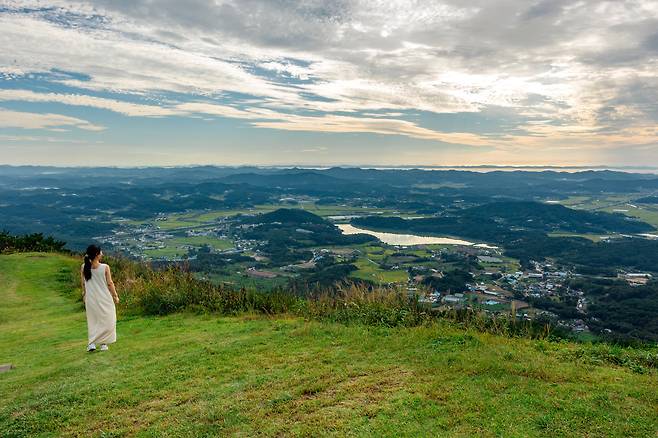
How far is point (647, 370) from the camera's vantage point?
5.98m

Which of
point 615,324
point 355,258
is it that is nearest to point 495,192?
point 355,258

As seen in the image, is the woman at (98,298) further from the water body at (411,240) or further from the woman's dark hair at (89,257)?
the water body at (411,240)

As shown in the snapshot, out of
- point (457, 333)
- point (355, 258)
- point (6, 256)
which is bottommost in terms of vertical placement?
point (355, 258)

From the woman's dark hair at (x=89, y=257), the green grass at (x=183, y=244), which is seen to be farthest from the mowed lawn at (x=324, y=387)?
the green grass at (x=183, y=244)

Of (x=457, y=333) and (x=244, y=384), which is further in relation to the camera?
(x=457, y=333)

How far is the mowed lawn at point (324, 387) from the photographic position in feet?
15.4

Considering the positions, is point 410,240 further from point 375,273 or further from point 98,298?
point 98,298

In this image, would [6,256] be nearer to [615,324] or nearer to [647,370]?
[647,370]

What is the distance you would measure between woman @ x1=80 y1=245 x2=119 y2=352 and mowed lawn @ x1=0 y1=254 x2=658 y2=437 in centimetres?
45

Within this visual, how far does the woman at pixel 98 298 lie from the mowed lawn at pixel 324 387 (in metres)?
0.45

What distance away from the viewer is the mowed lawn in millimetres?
4684

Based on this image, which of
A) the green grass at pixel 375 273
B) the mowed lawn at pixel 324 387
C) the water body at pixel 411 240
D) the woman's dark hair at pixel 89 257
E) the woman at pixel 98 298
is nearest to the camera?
the mowed lawn at pixel 324 387

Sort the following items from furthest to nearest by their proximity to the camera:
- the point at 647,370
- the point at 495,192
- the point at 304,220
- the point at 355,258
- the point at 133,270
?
the point at 495,192 → the point at 304,220 → the point at 355,258 → the point at 133,270 → the point at 647,370

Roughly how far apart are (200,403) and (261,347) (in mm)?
2211
